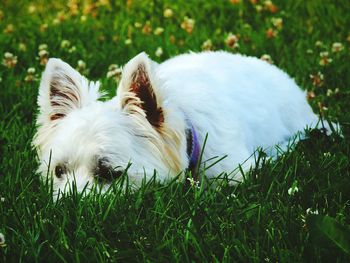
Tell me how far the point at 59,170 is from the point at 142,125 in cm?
57

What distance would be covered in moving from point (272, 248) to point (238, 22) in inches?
190

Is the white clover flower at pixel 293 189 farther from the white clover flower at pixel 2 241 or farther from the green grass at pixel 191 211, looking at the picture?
the white clover flower at pixel 2 241

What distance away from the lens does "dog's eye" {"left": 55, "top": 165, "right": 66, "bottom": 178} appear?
11.4 ft

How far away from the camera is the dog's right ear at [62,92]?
11.8ft

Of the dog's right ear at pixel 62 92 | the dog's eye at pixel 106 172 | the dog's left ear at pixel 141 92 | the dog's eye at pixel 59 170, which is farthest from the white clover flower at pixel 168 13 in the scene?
the dog's eye at pixel 106 172

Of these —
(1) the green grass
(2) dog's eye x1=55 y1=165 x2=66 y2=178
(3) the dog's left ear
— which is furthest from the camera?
(2) dog's eye x1=55 y1=165 x2=66 y2=178

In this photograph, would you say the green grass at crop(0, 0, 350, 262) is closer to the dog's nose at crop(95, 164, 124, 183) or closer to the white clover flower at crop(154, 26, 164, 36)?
the dog's nose at crop(95, 164, 124, 183)

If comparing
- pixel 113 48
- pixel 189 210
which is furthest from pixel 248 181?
pixel 113 48

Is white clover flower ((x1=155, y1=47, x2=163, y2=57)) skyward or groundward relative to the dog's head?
skyward

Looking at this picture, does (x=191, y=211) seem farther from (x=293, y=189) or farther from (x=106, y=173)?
(x=106, y=173)

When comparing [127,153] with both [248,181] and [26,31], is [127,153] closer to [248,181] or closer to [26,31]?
[248,181]

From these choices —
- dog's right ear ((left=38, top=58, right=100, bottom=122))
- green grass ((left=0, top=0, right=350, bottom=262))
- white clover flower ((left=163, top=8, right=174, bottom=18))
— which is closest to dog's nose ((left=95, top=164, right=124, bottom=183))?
green grass ((left=0, top=0, right=350, bottom=262))

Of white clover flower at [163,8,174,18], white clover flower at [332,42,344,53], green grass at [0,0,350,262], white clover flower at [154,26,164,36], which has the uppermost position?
white clover flower at [163,8,174,18]

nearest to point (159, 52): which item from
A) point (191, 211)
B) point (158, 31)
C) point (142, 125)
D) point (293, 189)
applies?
point (158, 31)
